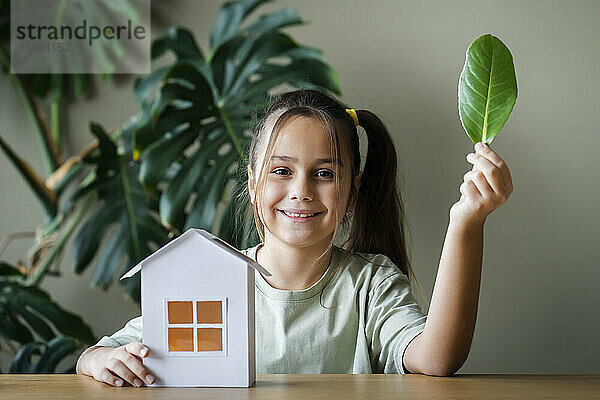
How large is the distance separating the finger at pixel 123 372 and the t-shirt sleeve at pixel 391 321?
0.33 meters

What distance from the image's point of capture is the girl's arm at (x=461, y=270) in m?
0.67

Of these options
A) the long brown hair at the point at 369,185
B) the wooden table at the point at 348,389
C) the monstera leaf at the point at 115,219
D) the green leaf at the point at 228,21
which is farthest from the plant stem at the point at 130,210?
the wooden table at the point at 348,389

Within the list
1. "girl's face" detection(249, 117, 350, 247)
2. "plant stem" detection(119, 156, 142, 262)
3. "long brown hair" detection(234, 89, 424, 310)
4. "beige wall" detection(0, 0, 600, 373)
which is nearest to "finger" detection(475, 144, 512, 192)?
"girl's face" detection(249, 117, 350, 247)

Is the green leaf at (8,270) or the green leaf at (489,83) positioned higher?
the green leaf at (489,83)

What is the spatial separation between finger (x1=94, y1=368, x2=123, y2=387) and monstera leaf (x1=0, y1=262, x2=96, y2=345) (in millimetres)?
1226

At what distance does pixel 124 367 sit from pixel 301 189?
0.33 metres

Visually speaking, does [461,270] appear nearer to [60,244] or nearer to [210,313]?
[210,313]

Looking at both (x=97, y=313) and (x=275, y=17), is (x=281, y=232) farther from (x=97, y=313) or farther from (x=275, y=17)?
(x=97, y=313)

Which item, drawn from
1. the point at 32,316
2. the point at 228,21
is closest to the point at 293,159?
the point at 228,21

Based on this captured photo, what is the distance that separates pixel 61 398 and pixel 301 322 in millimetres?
444

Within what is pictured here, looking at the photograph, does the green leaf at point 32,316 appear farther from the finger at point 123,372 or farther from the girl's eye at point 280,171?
the finger at point 123,372

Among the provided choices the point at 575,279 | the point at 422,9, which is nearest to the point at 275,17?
the point at 422,9

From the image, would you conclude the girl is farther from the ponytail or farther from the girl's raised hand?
the girl's raised hand

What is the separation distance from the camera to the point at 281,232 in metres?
0.97
